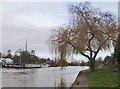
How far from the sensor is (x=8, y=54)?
4909 inches

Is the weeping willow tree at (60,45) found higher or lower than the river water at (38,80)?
higher

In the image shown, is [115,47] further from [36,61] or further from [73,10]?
[36,61]

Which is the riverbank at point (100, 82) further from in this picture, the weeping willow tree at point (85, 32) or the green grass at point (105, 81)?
the weeping willow tree at point (85, 32)

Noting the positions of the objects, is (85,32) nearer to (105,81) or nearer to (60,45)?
(60,45)

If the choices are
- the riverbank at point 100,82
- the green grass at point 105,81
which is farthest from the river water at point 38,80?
the green grass at point 105,81

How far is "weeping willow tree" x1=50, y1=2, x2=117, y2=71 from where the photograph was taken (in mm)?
32125

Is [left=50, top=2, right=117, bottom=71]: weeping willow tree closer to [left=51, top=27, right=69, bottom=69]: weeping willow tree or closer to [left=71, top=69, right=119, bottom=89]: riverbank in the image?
[left=51, top=27, right=69, bottom=69]: weeping willow tree

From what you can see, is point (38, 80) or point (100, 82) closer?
point (100, 82)

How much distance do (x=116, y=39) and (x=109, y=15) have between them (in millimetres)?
3085

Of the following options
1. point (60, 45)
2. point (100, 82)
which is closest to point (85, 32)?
point (60, 45)

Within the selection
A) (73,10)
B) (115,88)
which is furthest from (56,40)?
(115,88)

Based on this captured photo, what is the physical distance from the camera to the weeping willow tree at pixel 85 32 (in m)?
32.1

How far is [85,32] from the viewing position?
32.4 meters

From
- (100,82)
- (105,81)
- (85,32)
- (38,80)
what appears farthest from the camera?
(85,32)
